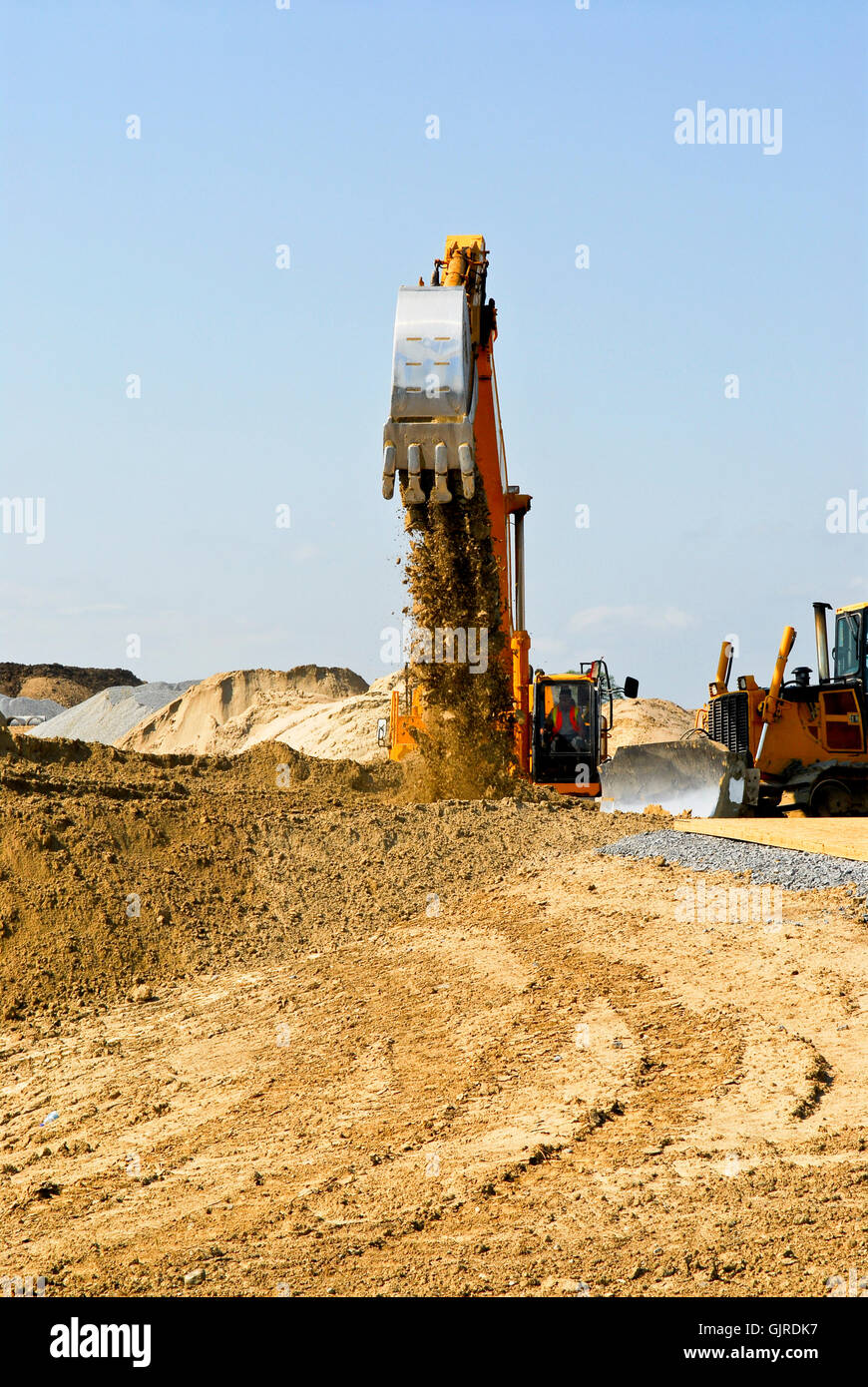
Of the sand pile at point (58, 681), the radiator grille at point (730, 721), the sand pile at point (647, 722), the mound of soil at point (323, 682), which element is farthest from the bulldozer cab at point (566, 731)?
the sand pile at point (58, 681)

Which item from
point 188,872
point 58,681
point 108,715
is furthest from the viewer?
point 58,681

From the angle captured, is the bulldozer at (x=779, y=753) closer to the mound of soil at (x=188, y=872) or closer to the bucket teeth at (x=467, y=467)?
the mound of soil at (x=188, y=872)

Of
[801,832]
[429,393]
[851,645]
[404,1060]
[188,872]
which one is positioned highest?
[429,393]

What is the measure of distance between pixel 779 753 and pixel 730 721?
0.86 m

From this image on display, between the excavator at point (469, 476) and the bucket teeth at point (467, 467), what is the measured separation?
12 millimetres

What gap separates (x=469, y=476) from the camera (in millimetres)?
11125

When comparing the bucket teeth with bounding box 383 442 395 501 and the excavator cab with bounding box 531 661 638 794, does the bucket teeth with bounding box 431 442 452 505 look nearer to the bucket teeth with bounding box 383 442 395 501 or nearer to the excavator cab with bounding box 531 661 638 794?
the bucket teeth with bounding box 383 442 395 501

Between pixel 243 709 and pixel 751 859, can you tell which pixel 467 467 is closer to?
pixel 751 859

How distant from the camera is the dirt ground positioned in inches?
165

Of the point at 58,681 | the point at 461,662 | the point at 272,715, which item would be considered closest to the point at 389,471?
the point at 461,662

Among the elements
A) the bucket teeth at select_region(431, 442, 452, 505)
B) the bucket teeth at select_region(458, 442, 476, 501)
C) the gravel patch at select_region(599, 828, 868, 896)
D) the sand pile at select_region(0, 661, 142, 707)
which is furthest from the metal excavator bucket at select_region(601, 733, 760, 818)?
the sand pile at select_region(0, 661, 142, 707)
